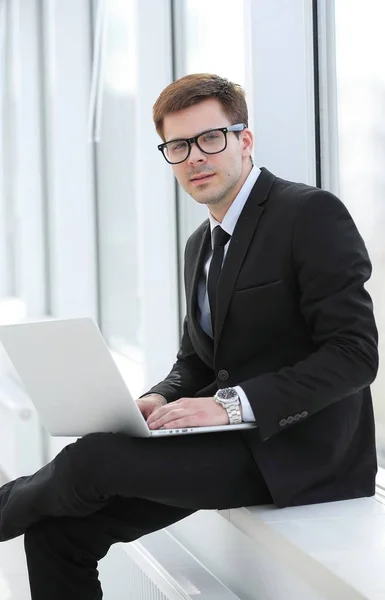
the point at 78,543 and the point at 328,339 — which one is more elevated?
the point at 328,339

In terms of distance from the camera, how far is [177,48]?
10.9 ft

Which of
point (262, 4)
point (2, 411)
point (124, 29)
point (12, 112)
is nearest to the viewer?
point (262, 4)

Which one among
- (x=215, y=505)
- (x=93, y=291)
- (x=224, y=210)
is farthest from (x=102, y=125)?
(x=215, y=505)

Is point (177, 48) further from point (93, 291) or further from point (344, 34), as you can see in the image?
point (93, 291)

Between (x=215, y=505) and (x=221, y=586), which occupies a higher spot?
(x=215, y=505)

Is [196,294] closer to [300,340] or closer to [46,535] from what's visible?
[300,340]

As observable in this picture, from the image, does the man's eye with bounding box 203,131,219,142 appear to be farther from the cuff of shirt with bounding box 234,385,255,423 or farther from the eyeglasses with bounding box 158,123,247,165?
the cuff of shirt with bounding box 234,385,255,423

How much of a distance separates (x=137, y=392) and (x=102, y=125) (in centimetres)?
130

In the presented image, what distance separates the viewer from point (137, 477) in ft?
5.86

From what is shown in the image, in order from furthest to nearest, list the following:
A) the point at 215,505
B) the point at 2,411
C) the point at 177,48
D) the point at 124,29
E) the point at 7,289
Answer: the point at 7,289
the point at 2,411
the point at 124,29
the point at 177,48
the point at 215,505

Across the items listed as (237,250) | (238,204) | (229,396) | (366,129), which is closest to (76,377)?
(229,396)

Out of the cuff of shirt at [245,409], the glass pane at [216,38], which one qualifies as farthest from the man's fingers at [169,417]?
the glass pane at [216,38]

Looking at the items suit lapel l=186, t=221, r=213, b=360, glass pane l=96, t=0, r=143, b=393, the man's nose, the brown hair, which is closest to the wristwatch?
suit lapel l=186, t=221, r=213, b=360

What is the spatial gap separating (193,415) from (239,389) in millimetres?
105
